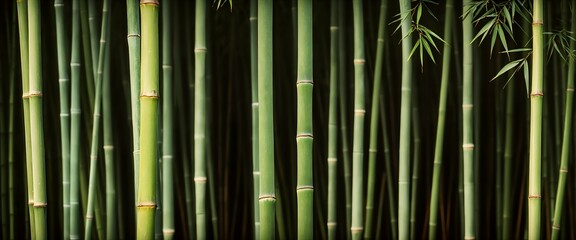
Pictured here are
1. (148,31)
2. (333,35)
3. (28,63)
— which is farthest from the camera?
(333,35)

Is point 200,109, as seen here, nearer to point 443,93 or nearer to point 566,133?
point 443,93

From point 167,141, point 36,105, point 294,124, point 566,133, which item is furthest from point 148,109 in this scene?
point 294,124

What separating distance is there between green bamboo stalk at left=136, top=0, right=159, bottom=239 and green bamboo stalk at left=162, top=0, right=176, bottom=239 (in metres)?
0.59

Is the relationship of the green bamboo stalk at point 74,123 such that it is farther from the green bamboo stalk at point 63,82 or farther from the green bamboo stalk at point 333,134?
the green bamboo stalk at point 333,134

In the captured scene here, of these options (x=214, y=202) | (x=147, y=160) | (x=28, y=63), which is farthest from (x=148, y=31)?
(x=214, y=202)

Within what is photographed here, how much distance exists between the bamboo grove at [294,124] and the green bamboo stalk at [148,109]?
529 mm

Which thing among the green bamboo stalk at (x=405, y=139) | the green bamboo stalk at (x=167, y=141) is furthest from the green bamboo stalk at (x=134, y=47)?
the green bamboo stalk at (x=405, y=139)

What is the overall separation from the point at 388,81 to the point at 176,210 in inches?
37.4

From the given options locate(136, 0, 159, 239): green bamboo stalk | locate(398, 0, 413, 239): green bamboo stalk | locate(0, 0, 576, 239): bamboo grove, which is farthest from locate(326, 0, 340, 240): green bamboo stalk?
locate(136, 0, 159, 239): green bamboo stalk

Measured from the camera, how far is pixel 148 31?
53.0 inches

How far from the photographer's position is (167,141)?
A: 205 cm

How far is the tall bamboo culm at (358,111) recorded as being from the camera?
1.94 metres

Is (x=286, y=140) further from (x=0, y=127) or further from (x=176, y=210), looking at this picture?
(x=0, y=127)

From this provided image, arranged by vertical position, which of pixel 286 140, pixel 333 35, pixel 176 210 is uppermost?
pixel 333 35
